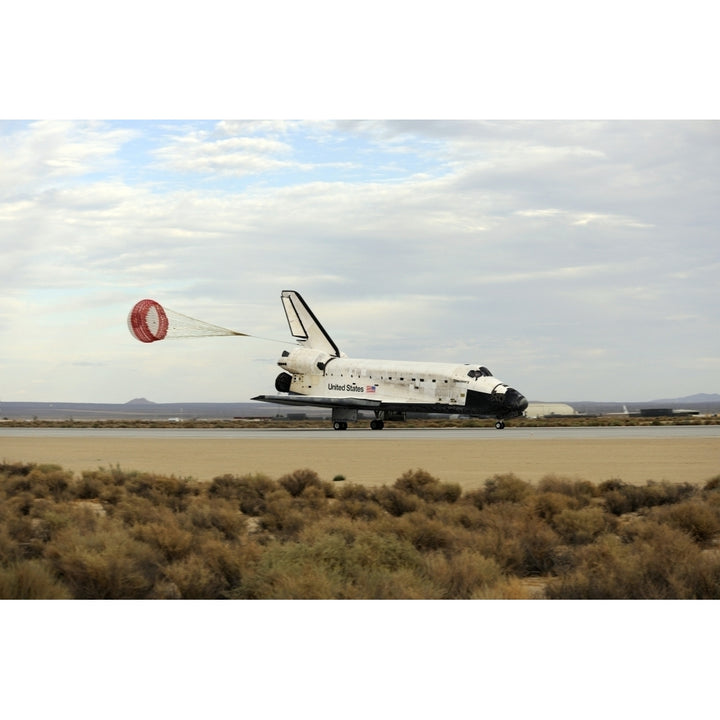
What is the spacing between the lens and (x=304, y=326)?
59688 millimetres

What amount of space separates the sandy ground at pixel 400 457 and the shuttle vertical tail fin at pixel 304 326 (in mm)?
14431

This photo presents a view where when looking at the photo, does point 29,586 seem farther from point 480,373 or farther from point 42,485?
point 480,373

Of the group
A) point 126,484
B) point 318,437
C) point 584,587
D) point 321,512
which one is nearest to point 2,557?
point 321,512

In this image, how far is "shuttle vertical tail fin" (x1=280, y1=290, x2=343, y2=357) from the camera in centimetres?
5812

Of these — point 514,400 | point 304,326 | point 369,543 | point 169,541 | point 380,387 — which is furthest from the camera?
→ point 304,326

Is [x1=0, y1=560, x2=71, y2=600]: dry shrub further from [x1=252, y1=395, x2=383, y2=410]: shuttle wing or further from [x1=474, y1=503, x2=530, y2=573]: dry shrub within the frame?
[x1=252, y1=395, x2=383, y2=410]: shuttle wing

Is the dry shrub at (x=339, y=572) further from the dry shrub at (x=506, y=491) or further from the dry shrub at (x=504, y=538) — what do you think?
the dry shrub at (x=506, y=491)

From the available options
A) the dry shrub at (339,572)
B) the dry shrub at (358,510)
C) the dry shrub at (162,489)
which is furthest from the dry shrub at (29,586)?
the dry shrub at (162,489)

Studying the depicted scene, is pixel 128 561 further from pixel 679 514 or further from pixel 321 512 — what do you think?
pixel 679 514

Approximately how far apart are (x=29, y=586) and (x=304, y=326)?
49.2 metres

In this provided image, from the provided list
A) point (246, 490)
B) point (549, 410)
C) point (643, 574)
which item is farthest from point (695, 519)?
point (549, 410)

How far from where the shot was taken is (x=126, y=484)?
2270 centimetres

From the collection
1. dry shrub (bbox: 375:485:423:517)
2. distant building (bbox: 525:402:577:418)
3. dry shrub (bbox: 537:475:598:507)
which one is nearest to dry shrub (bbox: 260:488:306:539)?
dry shrub (bbox: 375:485:423:517)

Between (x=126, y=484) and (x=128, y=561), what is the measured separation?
1153cm
